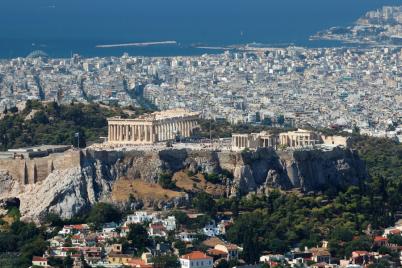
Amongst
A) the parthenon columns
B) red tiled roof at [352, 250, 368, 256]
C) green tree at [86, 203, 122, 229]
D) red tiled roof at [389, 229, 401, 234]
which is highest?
the parthenon columns

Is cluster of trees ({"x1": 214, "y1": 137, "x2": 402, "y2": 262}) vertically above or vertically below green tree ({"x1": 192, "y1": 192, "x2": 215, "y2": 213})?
below

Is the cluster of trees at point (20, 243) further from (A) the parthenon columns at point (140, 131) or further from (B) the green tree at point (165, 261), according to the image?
(A) the parthenon columns at point (140, 131)

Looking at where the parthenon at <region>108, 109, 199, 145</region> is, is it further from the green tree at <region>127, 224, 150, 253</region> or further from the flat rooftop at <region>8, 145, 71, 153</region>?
the green tree at <region>127, 224, 150, 253</region>

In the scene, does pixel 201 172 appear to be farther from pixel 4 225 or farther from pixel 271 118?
pixel 271 118

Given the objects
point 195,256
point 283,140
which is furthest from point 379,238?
point 283,140

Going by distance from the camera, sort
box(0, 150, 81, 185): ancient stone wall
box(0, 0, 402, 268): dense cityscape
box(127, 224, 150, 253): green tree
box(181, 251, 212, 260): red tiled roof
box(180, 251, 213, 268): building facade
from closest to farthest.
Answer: box(180, 251, 213, 268): building facade
box(181, 251, 212, 260): red tiled roof
box(0, 0, 402, 268): dense cityscape
box(127, 224, 150, 253): green tree
box(0, 150, 81, 185): ancient stone wall

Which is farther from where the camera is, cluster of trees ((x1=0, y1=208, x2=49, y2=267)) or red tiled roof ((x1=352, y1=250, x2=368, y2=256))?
red tiled roof ((x1=352, y1=250, x2=368, y2=256))

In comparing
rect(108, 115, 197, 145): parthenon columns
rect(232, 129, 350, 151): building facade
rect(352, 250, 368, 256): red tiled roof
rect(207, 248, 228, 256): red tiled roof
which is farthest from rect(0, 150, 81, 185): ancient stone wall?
rect(352, 250, 368, 256): red tiled roof
